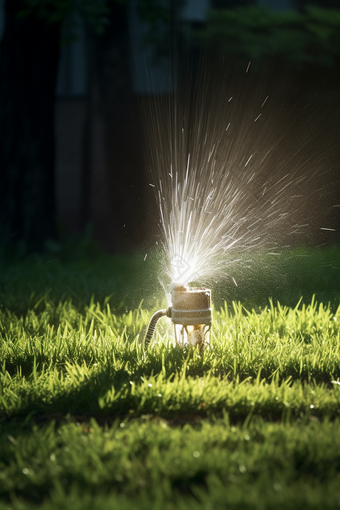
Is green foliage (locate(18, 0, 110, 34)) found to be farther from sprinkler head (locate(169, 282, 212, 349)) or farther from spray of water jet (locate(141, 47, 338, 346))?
sprinkler head (locate(169, 282, 212, 349))

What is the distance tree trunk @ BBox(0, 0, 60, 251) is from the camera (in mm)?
7758

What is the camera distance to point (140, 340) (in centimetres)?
362

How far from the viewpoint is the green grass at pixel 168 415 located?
1936 millimetres

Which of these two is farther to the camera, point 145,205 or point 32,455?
point 145,205

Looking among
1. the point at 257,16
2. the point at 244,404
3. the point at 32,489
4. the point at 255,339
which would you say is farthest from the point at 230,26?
the point at 32,489

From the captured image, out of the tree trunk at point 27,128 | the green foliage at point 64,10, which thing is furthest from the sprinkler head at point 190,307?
the green foliage at point 64,10

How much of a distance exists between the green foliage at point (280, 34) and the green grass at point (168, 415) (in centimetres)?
759

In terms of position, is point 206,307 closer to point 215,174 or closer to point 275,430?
point 275,430

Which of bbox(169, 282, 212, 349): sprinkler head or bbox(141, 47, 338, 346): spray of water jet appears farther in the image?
bbox(141, 47, 338, 346): spray of water jet

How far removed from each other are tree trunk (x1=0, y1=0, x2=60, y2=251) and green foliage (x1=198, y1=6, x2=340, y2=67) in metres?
4.22

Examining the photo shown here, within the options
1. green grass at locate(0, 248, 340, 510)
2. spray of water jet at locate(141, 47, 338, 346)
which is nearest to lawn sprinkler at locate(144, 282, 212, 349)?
green grass at locate(0, 248, 340, 510)

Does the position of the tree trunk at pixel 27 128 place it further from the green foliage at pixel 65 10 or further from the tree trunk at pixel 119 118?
the tree trunk at pixel 119 118

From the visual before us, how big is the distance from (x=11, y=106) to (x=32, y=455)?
249 inches

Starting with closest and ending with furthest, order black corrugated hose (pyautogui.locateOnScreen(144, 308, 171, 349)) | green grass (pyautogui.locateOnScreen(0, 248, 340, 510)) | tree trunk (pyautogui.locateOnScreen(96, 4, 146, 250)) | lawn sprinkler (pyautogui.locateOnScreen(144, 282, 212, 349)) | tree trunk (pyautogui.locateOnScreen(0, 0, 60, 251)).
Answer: green grass (pyautogui.locateOnScreen(0, 248, 340, 510)) < lawn sprinkler (pyautogui.locateOnScreen(144, 282, 212, 349)) < black corrugated hose (pyautogui.locateOnScreen(144, 308, 171, 349)) < tree trunk (pyautogui.locateOnScreen(0, 0, 60, 251)) < tree trunk (pyautogui.locateOnScreen(96, 4, 146, 250))
